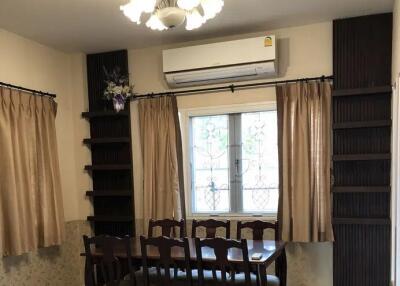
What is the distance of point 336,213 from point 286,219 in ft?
1.50

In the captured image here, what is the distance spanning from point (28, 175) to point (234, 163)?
6.55 feet

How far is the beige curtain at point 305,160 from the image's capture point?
11.1ft

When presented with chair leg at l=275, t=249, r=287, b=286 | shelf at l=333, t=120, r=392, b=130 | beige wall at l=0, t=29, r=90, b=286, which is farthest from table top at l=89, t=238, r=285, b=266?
shelf at l=333, t=120, r=392, b=130

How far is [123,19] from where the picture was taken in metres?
3.20

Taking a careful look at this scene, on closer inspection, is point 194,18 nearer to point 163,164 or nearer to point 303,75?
point 303,75

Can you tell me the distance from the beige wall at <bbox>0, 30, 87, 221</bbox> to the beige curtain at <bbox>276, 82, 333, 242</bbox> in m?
2.26

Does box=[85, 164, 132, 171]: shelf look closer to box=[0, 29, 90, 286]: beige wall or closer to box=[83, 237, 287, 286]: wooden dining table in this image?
box=[0, 29, 90, 286]: beige wall

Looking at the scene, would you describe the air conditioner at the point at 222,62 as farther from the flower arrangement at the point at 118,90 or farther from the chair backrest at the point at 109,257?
the chair backrest at the point at 109,257

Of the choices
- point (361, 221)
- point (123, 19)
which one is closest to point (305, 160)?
point (361, 221)

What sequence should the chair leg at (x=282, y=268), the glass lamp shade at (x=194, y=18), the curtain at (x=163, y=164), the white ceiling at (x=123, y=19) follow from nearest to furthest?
the glass lamp shade at (x=194, y=18)
the white ceiling at (x=123, y=19)
the chair leg at (x=282, y=268)
the curtain at (x=163, y=164)

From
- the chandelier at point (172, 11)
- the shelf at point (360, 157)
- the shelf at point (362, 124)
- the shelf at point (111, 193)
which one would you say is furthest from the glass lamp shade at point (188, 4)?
the shelf at point (111, 193)

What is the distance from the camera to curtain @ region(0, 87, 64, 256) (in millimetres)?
3170

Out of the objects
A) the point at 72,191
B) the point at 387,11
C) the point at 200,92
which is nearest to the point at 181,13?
the point at 200,92

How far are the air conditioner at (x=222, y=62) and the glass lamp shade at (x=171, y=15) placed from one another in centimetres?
143
